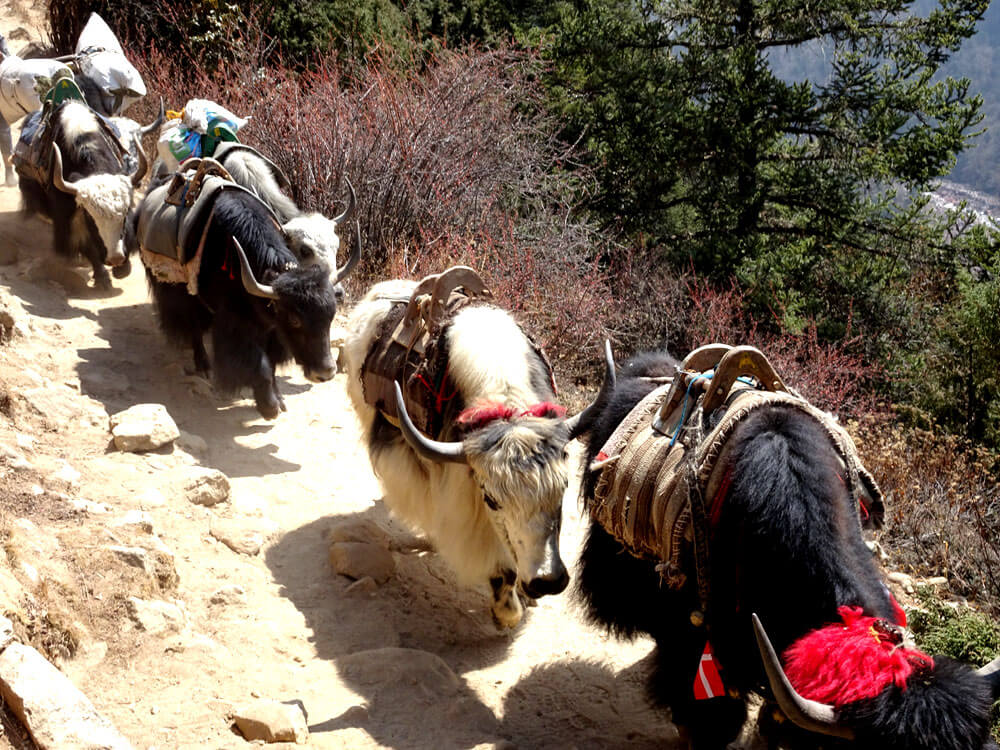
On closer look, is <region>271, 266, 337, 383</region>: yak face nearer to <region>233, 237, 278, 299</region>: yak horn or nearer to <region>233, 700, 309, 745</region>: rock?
<region>233, 237, 278, 299</region>: yak horn

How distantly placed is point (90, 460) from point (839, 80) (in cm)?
770

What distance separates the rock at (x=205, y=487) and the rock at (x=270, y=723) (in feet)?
4.61

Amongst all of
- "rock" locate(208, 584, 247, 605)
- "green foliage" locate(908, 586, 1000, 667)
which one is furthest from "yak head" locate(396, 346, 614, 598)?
"green foliage" locate(908, 586, 1000, 667)

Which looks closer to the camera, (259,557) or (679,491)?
(679,491)

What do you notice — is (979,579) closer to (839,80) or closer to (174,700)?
(174,700)

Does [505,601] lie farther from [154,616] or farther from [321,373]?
[321,373]

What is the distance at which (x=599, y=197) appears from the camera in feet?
29.7

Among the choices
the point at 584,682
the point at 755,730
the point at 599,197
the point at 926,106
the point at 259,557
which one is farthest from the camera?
the point at 599,197

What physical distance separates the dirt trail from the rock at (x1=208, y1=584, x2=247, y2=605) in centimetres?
2

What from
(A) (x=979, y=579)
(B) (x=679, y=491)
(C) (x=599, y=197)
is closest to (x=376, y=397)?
(B) (x=679, y=491)

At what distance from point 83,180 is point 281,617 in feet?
12.9

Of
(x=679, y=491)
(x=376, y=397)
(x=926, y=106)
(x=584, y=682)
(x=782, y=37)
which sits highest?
(x=782, y=37)

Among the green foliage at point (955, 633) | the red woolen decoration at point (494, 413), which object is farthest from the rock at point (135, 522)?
the green foliage at point (955, 633)

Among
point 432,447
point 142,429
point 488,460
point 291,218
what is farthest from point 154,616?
point 291,218
